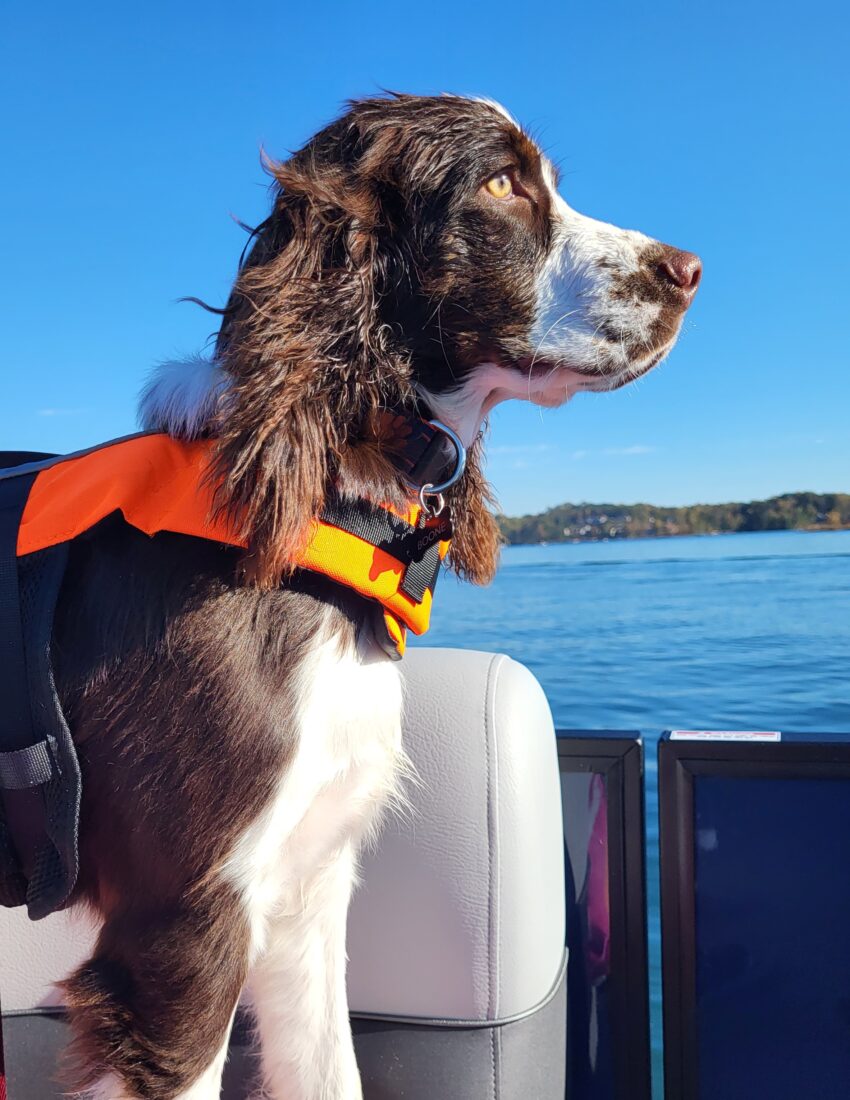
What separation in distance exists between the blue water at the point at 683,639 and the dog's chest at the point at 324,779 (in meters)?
0.46

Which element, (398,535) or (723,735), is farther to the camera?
(723,735)

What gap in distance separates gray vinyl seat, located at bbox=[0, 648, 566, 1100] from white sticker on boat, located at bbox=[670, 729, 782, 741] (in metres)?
0.28

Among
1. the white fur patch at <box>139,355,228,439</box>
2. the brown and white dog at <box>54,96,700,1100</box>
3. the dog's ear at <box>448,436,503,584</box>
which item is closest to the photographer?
the brown and white dog at <box>54,96,700,1100</box>

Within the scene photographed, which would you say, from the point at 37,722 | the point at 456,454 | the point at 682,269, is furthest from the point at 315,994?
the point at 682,269

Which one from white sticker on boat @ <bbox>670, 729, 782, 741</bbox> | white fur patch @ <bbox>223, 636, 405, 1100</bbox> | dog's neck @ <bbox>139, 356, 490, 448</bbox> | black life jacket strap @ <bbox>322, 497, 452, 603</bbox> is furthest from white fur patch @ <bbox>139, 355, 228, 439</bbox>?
white sticker on boat @ <bbox>670, 729, 782, 741</bbox>

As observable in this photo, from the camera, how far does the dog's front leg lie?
161cm

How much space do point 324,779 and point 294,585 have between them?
272 millimetres

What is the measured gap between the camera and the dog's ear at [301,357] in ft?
4.23

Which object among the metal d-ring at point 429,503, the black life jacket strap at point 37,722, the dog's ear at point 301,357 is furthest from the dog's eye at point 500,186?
the black life jacket strap at point 37,722

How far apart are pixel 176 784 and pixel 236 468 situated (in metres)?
0.42

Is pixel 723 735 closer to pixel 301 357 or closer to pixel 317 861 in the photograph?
pixel 317 861

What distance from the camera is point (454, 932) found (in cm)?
161

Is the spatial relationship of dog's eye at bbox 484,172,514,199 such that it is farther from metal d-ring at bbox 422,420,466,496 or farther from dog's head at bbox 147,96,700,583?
metal d-ring at bbox 422,420,466,496

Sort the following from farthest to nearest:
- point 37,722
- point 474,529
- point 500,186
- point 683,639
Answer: point 683,639 → point 474,529 → point 500,186 → point 37,722
